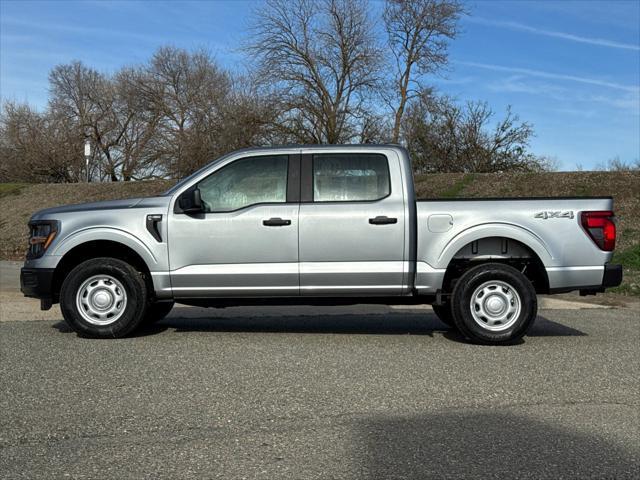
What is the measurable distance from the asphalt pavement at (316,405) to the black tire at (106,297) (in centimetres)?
19

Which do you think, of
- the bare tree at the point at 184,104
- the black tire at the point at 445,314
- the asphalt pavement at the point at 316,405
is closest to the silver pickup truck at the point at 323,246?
the asphalt pavement at the point at 316,405

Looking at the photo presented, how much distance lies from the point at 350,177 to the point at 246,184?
111 cm

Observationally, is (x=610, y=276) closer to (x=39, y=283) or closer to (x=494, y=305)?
(x=494, y=305)

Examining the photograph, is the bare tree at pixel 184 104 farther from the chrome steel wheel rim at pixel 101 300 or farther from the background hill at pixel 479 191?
the chrome steel wheel rim at pixel 101 300

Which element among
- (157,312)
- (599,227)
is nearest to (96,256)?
(157,312)

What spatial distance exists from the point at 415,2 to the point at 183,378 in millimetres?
30203

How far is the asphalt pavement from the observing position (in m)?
3.74

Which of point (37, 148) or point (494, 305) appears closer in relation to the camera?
point (494, 305)

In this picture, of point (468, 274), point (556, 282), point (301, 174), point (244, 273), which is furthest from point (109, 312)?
point (556, 282)

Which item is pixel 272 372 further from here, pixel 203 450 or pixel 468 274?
pixel 468 274

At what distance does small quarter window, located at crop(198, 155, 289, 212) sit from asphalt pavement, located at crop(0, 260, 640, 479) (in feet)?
4.84

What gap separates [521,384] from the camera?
17.9 feet

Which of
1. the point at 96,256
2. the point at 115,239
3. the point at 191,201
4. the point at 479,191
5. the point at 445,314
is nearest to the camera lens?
the point at 191,201

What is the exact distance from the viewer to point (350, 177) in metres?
7.22
